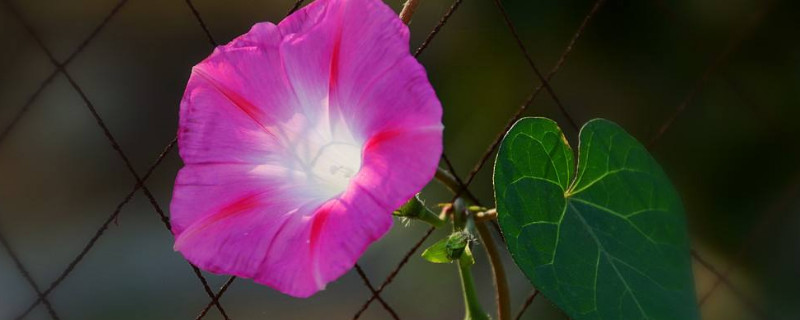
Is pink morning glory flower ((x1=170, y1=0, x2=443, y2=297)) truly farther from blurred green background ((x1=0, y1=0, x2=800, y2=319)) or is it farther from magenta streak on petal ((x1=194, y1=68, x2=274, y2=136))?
blurred green background ((x1=0, y1=0, x2=800, y2=319))

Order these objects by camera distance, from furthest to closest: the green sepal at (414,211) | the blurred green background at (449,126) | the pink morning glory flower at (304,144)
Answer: the blurred green background at (449,126)
the green sepal at (414,211)
the pink morning glory flower at (304,144)

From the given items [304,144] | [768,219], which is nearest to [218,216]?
[304,144]

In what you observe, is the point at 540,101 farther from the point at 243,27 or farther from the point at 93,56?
the point at 93,56

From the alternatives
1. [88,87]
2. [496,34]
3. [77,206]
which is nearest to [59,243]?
[77,206]

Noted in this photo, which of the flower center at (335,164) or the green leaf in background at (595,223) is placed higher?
the flower center at (335,164)

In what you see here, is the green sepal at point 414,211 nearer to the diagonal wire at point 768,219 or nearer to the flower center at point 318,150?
the flower center at point 318,150

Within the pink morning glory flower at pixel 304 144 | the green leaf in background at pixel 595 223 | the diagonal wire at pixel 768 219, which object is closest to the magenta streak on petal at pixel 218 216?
the pink morning glory flower at pixel 304 144

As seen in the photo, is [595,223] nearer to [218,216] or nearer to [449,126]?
[218,216]
